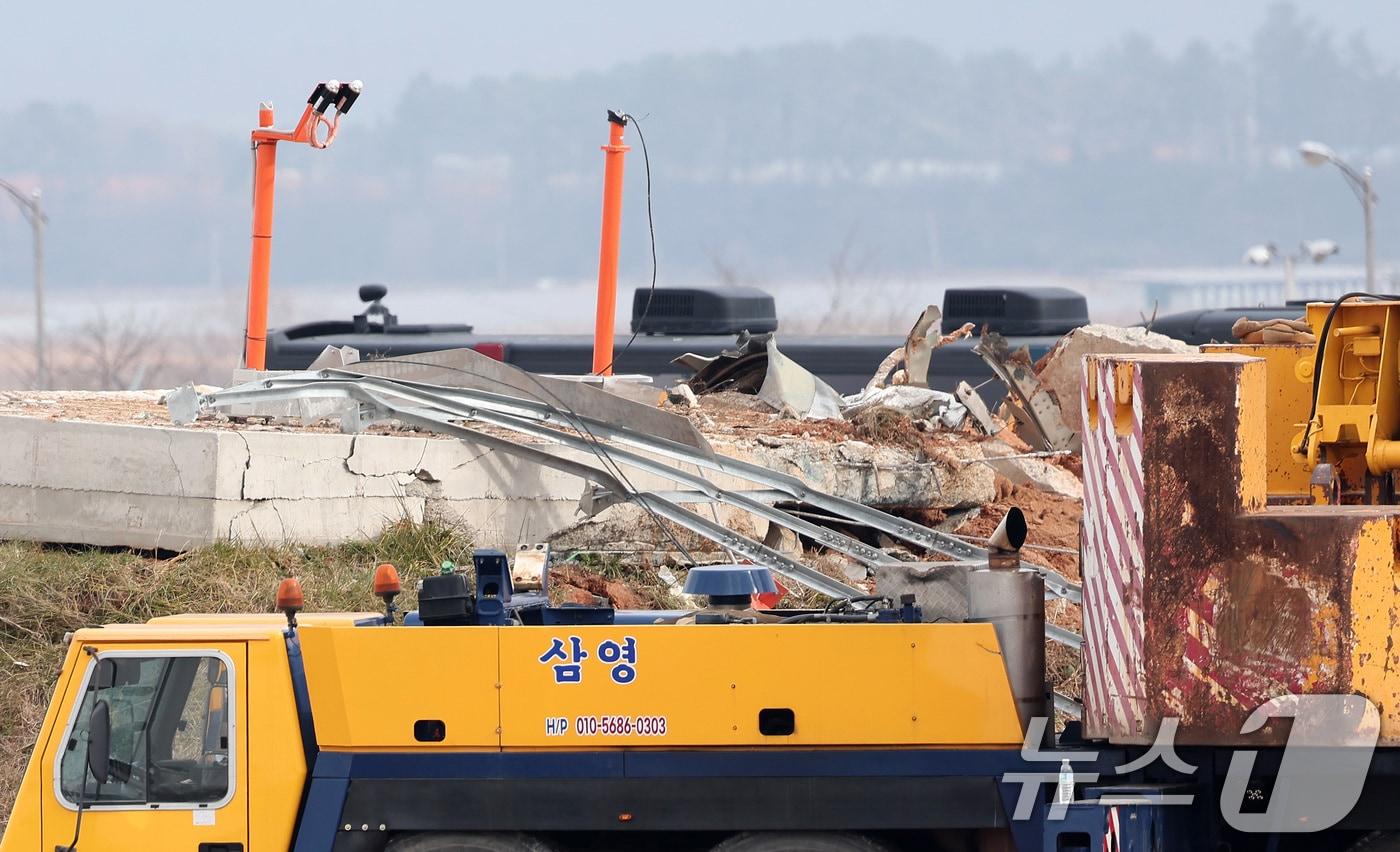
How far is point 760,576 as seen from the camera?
6965 mm

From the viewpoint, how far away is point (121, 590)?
1034 centimetres

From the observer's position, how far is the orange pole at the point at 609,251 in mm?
14211

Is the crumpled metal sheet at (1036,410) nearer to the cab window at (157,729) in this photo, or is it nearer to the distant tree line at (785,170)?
the cab window at (157,729)

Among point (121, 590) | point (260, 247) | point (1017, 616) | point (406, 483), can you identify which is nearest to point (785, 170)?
point (260, 247)

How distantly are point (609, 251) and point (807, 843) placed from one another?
855cm

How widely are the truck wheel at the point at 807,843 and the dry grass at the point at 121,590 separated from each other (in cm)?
422

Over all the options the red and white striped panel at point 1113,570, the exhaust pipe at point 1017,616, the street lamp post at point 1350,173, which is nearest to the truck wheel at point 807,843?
the exhaust pipe at point 1017,616

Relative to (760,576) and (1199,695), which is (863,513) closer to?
(760,576)

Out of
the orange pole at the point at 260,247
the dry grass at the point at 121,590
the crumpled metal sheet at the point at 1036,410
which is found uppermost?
the orange pole at the point at 260,247

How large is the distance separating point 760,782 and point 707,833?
1.40ft

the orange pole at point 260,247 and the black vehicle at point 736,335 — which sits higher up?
the orange pole at point 260,247

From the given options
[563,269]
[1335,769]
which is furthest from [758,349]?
[563,269]

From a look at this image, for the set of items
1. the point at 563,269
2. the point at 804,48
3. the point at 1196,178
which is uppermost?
the point at 804,48

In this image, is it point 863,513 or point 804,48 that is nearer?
point 863,513
